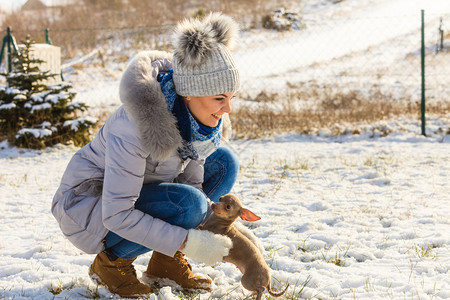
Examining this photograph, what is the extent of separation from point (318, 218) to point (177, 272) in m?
1.44

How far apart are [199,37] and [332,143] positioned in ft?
16.6

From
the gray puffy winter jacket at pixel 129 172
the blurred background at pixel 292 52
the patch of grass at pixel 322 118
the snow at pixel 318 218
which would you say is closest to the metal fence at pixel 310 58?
the blurred background at pixel 292 52

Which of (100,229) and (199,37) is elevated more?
(199,37)

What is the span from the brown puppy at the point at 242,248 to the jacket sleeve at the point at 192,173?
1.09 ft

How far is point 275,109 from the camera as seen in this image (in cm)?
919

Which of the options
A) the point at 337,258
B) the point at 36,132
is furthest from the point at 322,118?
the point at 337,258

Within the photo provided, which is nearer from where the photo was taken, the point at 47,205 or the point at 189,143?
the point at 189,143

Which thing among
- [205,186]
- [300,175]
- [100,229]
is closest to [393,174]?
[300,175]

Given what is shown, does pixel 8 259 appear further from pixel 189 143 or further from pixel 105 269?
pixel 189 143

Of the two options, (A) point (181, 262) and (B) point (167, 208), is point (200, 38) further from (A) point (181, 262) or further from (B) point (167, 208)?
(A) point (181, 262)

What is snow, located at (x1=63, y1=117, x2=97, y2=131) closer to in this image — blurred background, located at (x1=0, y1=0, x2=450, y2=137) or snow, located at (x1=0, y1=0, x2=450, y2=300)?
snow, located at (x1=0, y1=0, x2=450, y2=300)

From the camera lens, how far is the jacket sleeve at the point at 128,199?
1977 mm

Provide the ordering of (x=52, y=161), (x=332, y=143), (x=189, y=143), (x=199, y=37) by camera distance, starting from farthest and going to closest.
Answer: (x=332, y=143), (x=52, y=161), (x=189, y=143), (x=199, y=37)

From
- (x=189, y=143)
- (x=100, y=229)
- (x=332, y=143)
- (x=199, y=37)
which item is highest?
(x=199, y=37)
